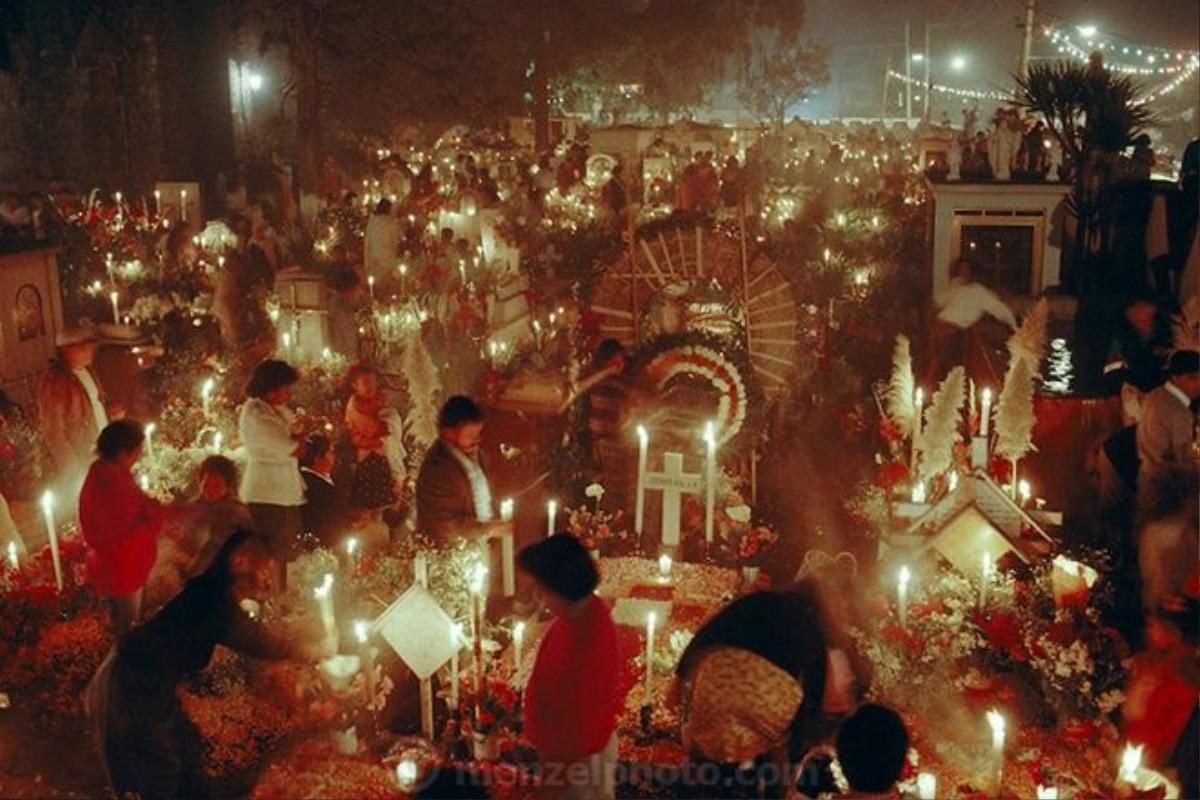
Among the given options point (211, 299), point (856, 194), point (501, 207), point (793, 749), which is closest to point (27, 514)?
point (211, 299)

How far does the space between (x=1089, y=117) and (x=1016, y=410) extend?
1015cm

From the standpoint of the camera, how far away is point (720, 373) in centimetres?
955

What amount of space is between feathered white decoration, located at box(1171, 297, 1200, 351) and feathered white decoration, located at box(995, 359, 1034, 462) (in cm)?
180

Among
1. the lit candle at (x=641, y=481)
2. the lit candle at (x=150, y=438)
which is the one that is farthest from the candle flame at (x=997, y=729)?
the lit candle at (x=150, y=438)

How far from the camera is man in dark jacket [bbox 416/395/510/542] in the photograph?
23.2 ft

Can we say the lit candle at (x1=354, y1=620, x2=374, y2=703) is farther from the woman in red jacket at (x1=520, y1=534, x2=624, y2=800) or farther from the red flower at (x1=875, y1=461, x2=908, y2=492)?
the red flower at (x1=875, y1=461, x2=908, y2=492)

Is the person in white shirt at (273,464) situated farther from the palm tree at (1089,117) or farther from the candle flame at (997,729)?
the palm tree at (1089,117)

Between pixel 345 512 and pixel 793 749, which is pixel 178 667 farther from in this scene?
pixel 345 512

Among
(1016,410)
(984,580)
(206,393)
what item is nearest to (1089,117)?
(1016,410)

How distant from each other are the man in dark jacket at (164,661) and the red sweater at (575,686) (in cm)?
133

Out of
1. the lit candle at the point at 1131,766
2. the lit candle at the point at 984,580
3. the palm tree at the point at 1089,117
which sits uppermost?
the palm tree at the point at 1089,117

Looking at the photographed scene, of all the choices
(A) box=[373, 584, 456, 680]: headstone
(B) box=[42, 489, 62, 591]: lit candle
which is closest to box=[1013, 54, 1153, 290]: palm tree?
(A) box=[373, 584, 456, 680]: headstone

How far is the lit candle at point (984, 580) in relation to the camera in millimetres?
6828

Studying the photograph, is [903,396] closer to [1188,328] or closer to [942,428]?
[942,428]
